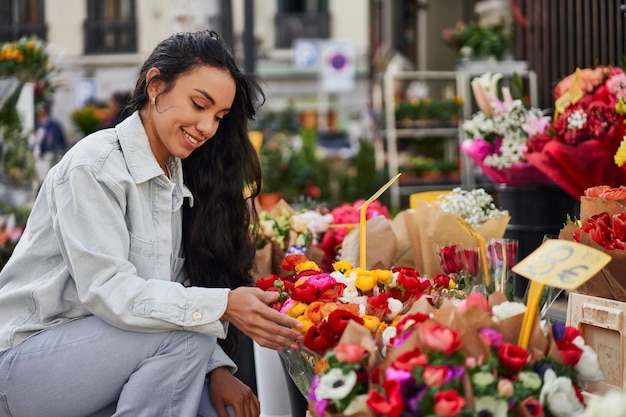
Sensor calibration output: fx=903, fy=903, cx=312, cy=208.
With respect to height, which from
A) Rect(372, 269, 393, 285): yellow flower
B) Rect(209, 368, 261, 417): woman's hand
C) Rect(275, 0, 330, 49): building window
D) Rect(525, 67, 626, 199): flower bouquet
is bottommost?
Rect(209, 368, 261, 417): woman's hand

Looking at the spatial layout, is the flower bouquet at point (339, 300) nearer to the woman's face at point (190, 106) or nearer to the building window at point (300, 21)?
the woman's face at point (190, 106)

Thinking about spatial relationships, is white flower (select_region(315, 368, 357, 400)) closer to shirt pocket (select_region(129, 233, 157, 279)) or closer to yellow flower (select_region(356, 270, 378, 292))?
yellow flower (select_region(356, 270, 378, 292))

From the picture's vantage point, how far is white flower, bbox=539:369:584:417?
1673 mm

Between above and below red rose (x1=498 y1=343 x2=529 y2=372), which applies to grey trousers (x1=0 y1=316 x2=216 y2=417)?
below

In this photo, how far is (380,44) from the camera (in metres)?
12.7

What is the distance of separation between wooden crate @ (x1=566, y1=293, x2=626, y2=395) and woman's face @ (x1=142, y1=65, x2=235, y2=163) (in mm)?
1043

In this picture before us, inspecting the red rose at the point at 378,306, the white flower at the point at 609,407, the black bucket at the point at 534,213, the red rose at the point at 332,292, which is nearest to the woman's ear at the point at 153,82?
Result: the red rose at the point at 332,292

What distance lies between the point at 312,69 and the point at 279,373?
19.5 m

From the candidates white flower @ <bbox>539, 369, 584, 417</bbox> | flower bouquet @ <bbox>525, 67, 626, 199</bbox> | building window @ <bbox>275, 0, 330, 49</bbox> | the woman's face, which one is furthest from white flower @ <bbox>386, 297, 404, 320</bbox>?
building window @ <bbox>275, 0, 330, 49</bbox>

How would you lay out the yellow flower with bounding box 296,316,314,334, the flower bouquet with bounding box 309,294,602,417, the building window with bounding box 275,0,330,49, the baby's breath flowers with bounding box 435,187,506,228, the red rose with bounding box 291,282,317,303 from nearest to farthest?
1. the flower bouquet with bounding box 309,294,602,417
2. the yellow flower with bounding box 296,316,314,334
3. the red rose with bounding box 291,282,317,303
4. the baby's breath flowers with bounding box 435,187,506,228
5. the building window with bounding box 275,0,330,49

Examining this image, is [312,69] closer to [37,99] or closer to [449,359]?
[37,99]

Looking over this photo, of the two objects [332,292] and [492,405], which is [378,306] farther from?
[492,405]

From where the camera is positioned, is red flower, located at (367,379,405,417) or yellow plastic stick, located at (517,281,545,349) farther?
yellow plastic stick, located at (517,281,545,349)

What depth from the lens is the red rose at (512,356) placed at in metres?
1.68
